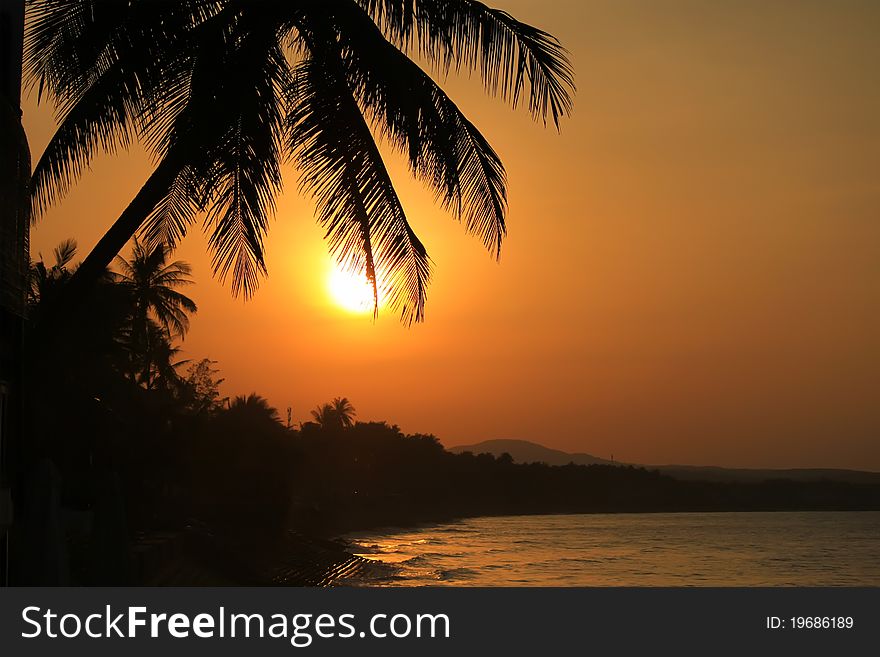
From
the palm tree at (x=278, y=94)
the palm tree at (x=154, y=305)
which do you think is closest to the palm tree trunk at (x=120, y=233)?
the palm tree at (x=278, y=94)

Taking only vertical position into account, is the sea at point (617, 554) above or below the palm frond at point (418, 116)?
below

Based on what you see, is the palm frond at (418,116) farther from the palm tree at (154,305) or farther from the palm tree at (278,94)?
the palm tree at (154,305)

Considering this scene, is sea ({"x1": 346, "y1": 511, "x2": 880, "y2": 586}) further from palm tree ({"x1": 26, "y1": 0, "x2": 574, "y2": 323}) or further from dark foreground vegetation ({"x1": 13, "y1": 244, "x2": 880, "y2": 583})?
palm tree ({"x1": 26, "y1": 0, "x2": 574, "y2": 323})

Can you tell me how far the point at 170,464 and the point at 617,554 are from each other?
178ft

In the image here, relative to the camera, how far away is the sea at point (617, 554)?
56.8m

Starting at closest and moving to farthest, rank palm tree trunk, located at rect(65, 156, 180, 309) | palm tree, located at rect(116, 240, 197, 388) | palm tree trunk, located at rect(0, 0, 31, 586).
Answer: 1. palm tree trunk, located at rect(0, 0, 31, 586)
2. palm tree trunk, located at rect(65, 156, 180, 309)
3. palm tree, located at rect(116, 240, 197, 388)

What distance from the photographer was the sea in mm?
56781

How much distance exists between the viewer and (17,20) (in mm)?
7258

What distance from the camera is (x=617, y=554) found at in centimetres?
7550

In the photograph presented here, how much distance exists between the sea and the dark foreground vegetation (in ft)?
17.7

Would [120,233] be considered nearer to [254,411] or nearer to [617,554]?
[254,411]

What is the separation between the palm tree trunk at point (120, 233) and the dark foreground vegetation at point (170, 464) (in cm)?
25

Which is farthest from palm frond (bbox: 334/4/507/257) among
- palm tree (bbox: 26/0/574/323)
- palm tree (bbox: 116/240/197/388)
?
palm tree (bbox: 116/240/197/388)

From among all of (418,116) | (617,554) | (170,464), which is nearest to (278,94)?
(418,116)
